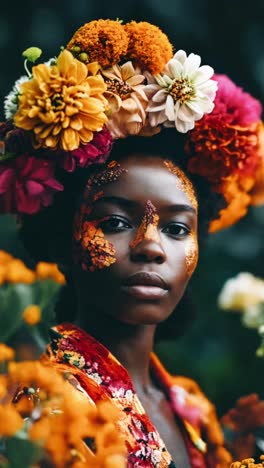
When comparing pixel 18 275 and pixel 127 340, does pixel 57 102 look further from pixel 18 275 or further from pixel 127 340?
pixel 18 275

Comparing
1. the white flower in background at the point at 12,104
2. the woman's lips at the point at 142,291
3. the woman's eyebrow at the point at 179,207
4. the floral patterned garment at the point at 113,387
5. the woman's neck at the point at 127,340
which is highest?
the white flower in background at the point at 12,104

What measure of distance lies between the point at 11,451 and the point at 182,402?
941 mm

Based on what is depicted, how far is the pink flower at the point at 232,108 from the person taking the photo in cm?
234

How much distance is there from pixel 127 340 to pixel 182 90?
54cm

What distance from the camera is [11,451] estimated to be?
1647mm

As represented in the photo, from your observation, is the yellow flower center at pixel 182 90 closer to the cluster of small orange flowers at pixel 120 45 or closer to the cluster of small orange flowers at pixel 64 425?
the cluster of small orange flowers at pixel 120 45

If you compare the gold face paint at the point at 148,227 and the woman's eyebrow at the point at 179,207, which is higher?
the woman's eyebrow at the point at 179,207

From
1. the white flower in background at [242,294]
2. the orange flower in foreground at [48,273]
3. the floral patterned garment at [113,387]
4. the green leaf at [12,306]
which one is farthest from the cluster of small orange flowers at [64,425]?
the white flower in background at [242,294]

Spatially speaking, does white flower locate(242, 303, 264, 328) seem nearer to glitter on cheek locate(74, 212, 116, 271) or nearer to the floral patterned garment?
the floral patterned garment

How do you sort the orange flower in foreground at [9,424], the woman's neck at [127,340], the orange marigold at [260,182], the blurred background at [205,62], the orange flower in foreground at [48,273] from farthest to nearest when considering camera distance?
the blurred background at [205,62], the orange flower in foreground at [48,273], the orange marigold at [260,182], the woman's neck at [127,340], the orange flower in foreground at [9,424]

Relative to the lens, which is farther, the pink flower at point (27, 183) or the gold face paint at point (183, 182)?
the gold face paint at point (183, 182)

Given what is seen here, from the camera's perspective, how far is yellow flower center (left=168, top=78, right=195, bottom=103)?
223cm

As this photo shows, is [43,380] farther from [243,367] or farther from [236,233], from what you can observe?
[236,233]

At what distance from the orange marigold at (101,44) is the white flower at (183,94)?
11 centimetres
